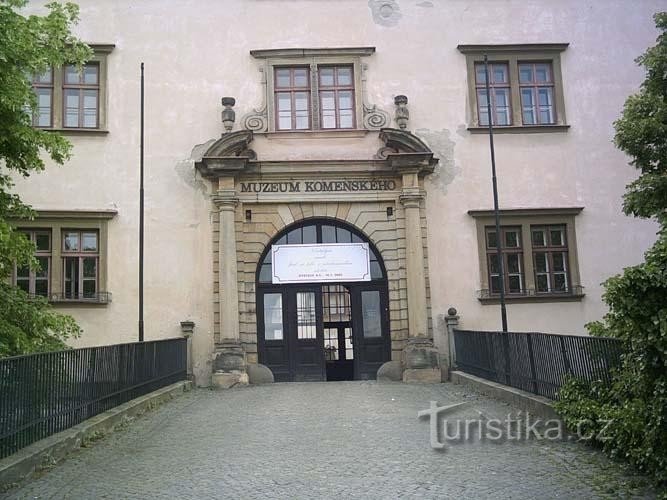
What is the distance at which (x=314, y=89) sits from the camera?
1755 centimetres

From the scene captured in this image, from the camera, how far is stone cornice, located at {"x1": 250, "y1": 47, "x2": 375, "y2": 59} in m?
17.5

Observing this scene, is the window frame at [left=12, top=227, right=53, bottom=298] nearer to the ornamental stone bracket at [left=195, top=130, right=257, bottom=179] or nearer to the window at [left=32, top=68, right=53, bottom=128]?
the window at [left=32, top=68, right=53, bottom=128]

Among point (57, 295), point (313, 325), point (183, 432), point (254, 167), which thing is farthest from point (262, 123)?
point (183, 432)

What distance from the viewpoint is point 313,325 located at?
1684 cm

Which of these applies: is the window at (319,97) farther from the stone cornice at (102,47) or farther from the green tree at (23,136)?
the green tree at (23,136)

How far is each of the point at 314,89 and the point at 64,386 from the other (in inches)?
438

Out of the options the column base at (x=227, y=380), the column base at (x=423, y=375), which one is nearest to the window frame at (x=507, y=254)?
the column base at (x=423, y=375)

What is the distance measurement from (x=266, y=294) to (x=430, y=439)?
9.16 metres

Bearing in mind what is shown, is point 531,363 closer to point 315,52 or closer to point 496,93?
point 496,93

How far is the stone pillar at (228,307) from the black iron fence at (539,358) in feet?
16.9

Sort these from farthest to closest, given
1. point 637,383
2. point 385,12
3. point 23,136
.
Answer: point 385,12 → point 23,136 → point 637,383

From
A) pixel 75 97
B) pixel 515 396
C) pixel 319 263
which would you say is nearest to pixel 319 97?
pixel 319 263

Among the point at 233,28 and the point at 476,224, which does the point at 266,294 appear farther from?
the point at 233,28

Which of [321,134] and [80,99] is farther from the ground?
[80,99]
